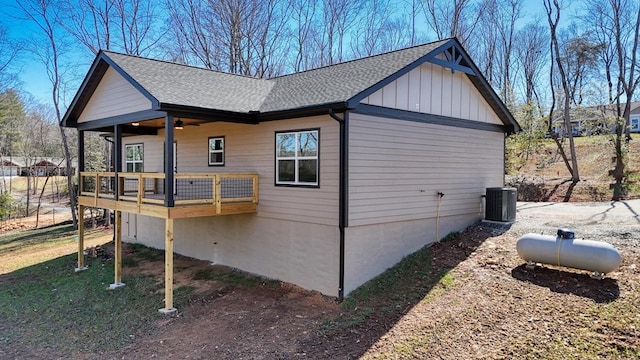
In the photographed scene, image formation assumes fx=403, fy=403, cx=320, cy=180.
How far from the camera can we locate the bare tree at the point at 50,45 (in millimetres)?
21953

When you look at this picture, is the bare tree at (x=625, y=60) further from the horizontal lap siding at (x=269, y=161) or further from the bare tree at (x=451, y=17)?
the horizontal lap siding at (x=269, y=161)

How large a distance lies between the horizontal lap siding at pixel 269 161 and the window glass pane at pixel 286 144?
178mm

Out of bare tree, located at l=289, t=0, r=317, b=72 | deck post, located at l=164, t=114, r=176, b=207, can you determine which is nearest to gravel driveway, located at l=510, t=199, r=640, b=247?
deck post, located at l=164, t=114, r=176, b=207

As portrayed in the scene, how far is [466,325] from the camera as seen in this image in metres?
6.59

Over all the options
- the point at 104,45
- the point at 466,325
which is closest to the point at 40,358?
the point at 466,325

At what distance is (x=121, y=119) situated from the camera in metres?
10.7

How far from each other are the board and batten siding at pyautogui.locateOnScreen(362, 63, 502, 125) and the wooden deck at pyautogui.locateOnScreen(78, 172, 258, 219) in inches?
152

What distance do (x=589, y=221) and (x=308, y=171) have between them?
326 inches

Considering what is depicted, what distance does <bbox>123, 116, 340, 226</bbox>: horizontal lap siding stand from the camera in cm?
870

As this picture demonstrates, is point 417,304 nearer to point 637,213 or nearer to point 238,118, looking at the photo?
point 238,118

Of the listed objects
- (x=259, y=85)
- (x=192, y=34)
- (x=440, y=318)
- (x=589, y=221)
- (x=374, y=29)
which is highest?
(x=374, y=29)

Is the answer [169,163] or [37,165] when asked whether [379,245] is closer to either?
[169,163]

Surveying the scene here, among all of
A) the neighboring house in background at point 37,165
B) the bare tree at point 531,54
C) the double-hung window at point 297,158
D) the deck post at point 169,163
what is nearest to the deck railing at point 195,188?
the deck post at point 169,163

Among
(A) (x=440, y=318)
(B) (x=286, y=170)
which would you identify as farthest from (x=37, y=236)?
(A) (x=440, y=318)
